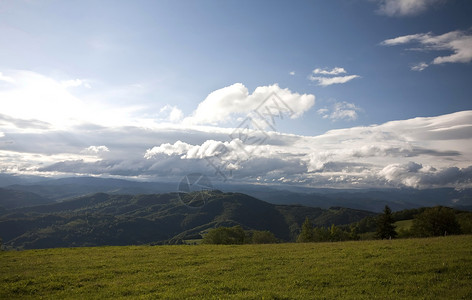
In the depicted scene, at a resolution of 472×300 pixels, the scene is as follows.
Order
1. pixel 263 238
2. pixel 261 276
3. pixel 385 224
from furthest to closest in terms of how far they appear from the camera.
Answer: pixel 263 238 < pixel 385 224 < pixel 261 276

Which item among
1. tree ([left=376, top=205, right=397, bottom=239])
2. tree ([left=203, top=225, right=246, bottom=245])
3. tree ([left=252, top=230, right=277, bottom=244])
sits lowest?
tree ([left=252, top=230, right=277, bottom=244])

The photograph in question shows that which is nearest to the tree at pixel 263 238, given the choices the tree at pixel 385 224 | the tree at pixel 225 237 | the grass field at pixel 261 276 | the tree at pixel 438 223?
the tree at pixel 225 237

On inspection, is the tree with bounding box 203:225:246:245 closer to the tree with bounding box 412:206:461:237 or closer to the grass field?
the tree with bounding box 412:206:461:237

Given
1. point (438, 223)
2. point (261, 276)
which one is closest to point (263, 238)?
point (438, 223)

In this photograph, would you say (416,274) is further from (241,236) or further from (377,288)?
(241,236)

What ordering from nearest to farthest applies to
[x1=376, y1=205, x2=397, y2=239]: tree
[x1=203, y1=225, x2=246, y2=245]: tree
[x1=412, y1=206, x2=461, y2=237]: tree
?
[x1=412, y1=206, x2=461, y2=237]: tree < [x1=203, y1=225, x2=246, y2=245]: tree < [x1=376, y1=205, x2=397, y2=239]: tree

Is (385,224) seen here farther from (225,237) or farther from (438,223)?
(225,237)

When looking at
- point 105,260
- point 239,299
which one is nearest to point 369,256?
point 239,299

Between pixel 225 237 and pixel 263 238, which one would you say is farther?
pixel 263 238

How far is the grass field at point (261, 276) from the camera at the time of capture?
49.3 feet

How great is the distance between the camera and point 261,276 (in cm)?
1862

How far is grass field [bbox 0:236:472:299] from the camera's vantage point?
15.0m

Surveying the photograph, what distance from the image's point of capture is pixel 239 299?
14.1m

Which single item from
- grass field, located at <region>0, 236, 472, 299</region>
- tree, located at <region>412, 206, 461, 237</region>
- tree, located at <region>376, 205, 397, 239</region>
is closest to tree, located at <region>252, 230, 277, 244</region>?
tree, located at <region>376, 205, 397, 239</region>
